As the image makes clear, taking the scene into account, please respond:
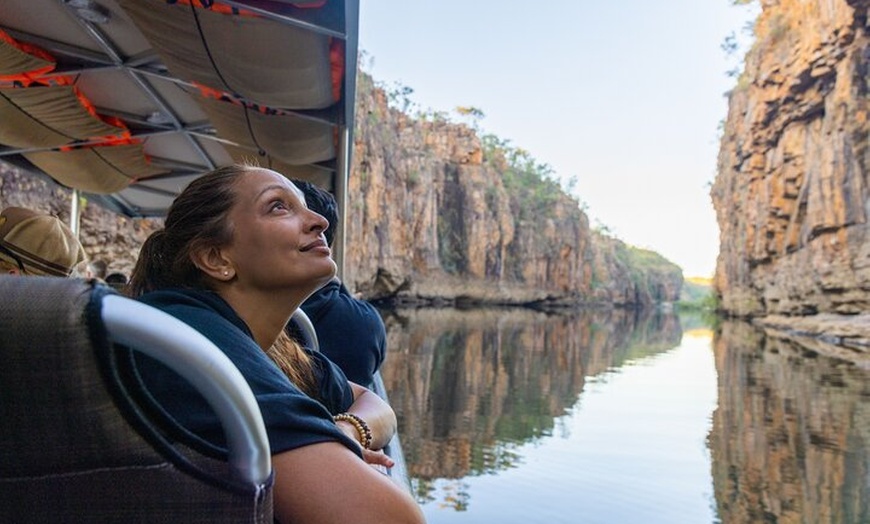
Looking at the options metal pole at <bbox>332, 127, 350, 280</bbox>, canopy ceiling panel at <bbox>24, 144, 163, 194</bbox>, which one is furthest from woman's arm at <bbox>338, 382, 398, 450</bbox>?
canopy ceiling panel at <bbox>24, 144, 163, 194</bbox>

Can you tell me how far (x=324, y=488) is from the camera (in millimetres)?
728

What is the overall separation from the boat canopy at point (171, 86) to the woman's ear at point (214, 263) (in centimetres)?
134

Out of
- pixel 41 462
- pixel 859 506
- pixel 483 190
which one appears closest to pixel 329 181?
pixel 859 506

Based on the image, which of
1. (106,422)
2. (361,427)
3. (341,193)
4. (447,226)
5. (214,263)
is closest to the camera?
(106,422)

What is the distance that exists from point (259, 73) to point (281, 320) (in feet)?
7.73

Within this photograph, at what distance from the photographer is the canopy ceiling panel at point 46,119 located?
3971 millimetres

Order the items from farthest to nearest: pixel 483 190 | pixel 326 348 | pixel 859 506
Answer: pixel 483 190 → pixel 859 506 → pixel 326 348

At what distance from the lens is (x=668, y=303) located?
95.4m

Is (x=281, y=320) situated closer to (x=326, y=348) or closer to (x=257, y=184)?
(x=257, y=184)

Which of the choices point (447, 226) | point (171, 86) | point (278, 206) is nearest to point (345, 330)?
point (278, 206)

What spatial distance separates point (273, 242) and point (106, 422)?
467 millimetres

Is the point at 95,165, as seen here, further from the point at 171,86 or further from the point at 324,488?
the point at 324,488

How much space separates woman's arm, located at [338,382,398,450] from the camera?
4.26ft

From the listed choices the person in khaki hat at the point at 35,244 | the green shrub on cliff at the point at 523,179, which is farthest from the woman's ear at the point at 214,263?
the green shrub on cliff at the point at 523,179
